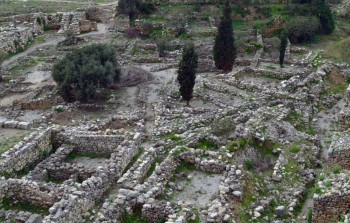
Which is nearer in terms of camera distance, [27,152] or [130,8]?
[27,152]

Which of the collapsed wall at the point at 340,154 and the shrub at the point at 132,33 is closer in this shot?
the collapsed wall at the point at 340,154

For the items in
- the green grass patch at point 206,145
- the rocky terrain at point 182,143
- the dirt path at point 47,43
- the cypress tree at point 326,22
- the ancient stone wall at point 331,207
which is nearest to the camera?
the ancient stone wall at point 331,207

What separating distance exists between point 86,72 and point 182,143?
9.42m

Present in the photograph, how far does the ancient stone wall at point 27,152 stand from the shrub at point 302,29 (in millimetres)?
25829

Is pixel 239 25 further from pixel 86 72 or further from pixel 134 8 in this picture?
pixel 86 72

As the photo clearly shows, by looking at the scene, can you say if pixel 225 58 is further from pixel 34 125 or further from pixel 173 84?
pixel 34 125

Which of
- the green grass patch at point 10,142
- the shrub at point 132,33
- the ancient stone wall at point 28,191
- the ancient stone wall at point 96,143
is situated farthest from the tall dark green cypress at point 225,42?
the ancient stone wall at point 28,191

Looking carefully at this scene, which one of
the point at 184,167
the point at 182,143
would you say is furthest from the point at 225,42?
Result: the point at 184,167

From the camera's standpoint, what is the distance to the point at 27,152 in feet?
71.1

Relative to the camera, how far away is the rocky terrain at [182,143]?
1747 cm

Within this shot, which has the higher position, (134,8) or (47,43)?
(134,8)

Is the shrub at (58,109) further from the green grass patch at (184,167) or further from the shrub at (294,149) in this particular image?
the shrub at (294,149)

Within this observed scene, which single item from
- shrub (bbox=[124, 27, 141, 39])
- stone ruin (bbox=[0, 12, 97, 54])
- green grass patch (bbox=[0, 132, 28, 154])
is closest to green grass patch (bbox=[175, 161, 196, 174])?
green grass patch (bbox=[0, 132, 28, 154])

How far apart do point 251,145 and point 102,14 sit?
118ft
